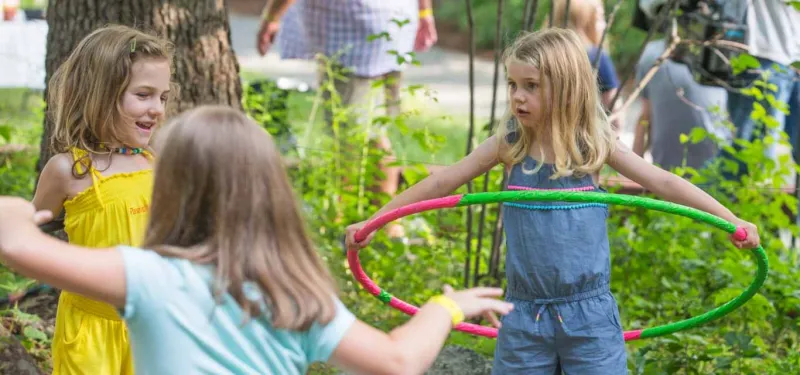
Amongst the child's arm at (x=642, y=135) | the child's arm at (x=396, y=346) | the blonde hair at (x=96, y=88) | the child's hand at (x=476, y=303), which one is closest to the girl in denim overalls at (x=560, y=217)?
the blonde hair at (x=96, y=88)

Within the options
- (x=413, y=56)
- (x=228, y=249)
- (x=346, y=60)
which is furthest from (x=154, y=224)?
(x=346, y=60)

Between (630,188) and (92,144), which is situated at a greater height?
(92,144)

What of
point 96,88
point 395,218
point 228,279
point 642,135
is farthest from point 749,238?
point 642,135

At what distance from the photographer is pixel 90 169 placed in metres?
3.05

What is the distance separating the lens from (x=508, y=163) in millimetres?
3422

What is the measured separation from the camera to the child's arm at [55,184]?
3037 millimetres

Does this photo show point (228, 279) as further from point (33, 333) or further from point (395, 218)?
→ point (33, 333)

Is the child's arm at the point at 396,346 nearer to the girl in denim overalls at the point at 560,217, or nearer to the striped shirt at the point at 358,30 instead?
the girl in denim overalls at the point at 560,217

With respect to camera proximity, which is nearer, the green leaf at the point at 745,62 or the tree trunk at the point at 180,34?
the tree trunk at the point at 180,34

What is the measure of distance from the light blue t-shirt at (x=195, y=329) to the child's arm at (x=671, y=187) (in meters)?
1.44

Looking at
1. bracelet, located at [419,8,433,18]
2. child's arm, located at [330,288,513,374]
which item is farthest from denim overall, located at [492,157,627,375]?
bracelet, located at [419,8,433,18]

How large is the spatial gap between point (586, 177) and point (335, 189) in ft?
7.52

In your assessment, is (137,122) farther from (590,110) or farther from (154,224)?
(590,110)

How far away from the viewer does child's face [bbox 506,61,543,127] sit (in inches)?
130
